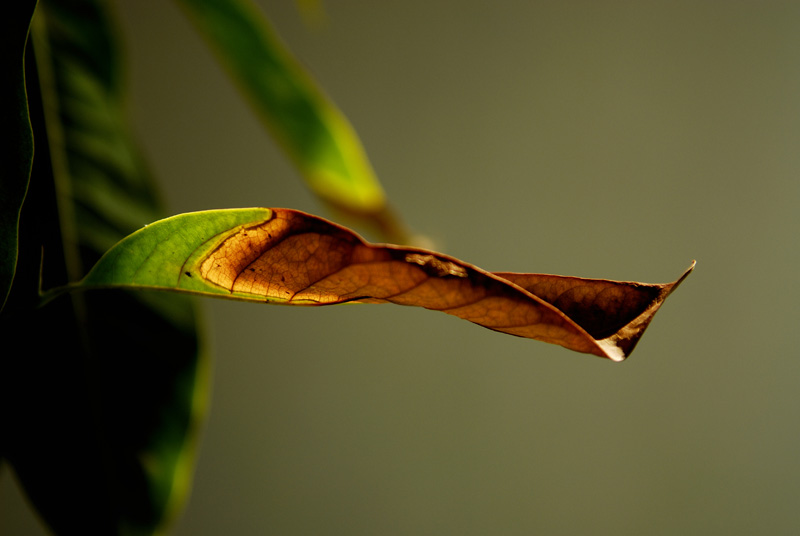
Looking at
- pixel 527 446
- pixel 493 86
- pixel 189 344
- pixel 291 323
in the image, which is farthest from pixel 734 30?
pixel 189 344

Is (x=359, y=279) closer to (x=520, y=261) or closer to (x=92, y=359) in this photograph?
(x=92, y=359)

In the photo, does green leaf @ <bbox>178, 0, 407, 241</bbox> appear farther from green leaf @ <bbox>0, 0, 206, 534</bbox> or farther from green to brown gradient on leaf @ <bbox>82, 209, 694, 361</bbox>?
green to brown gradient on leaf @ <bbox>82, 209, 694, 361</bbox>

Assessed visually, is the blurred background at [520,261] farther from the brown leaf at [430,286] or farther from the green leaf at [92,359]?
the brown leaf at [430,286]

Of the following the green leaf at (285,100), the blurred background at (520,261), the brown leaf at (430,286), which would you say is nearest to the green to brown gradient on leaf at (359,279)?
the brown leaf at (430,286)

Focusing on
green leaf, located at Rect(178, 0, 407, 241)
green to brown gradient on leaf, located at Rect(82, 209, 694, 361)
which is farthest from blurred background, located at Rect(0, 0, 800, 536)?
green to brown gradient on leaf, located at Rect(82, 209, 694, 361)

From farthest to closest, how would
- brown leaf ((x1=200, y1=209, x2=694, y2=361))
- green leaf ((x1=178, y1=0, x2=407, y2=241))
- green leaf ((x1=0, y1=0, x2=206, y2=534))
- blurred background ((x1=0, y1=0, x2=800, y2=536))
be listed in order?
blurred background ((x1=0, y1=0, x2=800, y2=536))
green leaf ((x1=178, y1=0, x2=407, y2=241))
green leaf ((x1=0, y1=0, x2=206, y2=534))
brown leaf ((x1=200, y1=209, x2=694, y2=361))

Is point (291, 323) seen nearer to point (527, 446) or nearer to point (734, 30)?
point (527, 446)

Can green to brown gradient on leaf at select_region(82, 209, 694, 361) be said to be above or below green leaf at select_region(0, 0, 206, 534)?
above

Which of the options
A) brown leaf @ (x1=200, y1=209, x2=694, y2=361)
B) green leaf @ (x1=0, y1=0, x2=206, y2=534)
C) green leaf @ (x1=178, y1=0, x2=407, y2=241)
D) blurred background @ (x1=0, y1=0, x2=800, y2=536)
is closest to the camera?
brown leaf @ (x1=200, y1=209, x2=694, y2=361)
